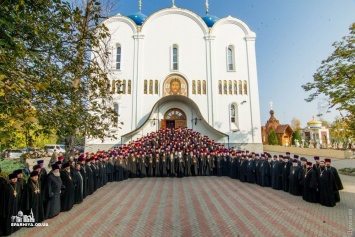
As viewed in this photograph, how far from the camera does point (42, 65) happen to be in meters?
5.20

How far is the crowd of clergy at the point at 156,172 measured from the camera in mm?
6148

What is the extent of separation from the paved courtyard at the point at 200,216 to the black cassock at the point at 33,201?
0.37m

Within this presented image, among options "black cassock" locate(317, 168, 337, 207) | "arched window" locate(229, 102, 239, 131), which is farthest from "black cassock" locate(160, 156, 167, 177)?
"arched window" locate(229, 102, 239, 131)

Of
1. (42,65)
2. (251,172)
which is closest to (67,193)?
(42,65)

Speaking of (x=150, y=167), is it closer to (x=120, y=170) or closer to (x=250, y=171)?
(x=120, y=170)

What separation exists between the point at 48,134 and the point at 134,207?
3.71 meters

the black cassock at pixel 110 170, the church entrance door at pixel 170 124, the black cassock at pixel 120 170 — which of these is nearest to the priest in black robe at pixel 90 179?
the black cassock at pixel 110 170

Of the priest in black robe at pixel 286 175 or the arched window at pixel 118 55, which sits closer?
the priest in black robe at pixel 286 175

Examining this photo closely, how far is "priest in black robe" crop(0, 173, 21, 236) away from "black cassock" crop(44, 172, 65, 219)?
77cm

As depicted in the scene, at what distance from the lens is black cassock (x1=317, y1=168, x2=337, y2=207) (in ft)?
24.8

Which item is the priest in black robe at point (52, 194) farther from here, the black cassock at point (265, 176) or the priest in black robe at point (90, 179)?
the black cassock at point (265, 176)

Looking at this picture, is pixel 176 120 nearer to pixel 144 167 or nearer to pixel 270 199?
pixel 144 167

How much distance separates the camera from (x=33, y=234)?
534 centimetres

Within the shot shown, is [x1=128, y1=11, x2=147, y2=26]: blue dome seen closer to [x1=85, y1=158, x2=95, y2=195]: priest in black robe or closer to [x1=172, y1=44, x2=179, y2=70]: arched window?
[x1=172, y1=44, x2=179, y2=70]: arched window
